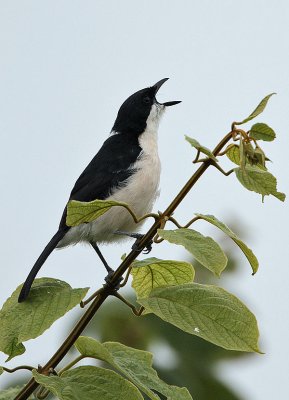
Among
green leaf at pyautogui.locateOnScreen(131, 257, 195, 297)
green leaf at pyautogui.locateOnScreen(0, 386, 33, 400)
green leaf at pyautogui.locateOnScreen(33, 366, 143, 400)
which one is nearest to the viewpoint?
green leaf at pyautogui.locateOnScreen(33, 366, 143, 400)

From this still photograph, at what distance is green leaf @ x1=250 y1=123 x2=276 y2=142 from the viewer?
238 centimetres

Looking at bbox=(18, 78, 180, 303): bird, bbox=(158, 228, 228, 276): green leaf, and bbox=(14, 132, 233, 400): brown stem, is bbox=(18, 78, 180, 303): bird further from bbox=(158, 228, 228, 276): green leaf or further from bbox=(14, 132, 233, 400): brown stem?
bbox=(158, 228, 228, 276): green leaf

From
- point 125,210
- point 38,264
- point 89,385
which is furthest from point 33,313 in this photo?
point 125,210

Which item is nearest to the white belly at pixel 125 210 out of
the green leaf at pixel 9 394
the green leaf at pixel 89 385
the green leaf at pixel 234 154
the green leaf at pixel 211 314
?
the green leaf at pixel 234 154

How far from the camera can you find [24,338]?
2324 mm

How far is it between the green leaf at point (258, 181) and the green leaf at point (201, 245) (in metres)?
0.20

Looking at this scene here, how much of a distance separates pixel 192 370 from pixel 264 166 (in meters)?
2.50

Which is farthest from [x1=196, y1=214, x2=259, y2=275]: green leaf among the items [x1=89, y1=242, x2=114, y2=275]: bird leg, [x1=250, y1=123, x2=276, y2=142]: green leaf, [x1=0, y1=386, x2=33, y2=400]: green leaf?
[x1=89, y1=242, x2=114, y2=275]: bird leg

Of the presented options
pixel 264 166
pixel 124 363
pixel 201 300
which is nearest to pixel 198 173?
pixel 264 166

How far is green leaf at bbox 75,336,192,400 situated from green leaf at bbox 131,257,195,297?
0.80ft

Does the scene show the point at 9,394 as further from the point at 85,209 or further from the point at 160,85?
the point at 160,85

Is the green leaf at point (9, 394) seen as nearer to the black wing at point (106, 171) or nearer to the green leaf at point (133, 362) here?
the green leaf at point (133, 362)

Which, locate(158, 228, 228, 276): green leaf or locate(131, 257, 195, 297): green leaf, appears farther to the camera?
locate(131, 257, 195, 297): green leaf

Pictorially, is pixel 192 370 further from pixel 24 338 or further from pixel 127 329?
pixel 24 338
